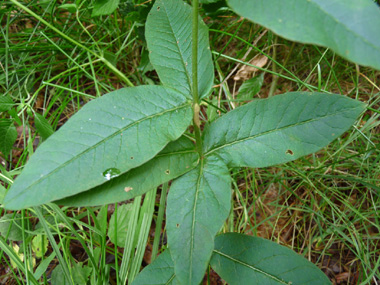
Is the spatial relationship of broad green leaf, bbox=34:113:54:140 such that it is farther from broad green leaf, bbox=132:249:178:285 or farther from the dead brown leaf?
the dead brown leaf

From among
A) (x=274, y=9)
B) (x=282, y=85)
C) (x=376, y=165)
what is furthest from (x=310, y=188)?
(x=274, y=9)

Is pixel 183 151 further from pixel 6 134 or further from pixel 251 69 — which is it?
pixel 251 69

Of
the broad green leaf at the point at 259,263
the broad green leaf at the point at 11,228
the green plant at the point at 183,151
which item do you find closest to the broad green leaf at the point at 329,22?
the green plant at the point at 183,151

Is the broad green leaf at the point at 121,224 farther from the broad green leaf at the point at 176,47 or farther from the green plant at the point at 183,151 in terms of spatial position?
the broad green leaf at the point at 176,47

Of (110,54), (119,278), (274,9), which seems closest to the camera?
(274,9)

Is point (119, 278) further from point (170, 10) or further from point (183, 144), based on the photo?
point (170, 10)

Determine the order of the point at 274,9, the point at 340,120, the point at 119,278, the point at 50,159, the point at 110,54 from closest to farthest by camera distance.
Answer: the point at 274,9, the point at 50,159, the point at 340,120, the point at 119,278, the point at 110,54
